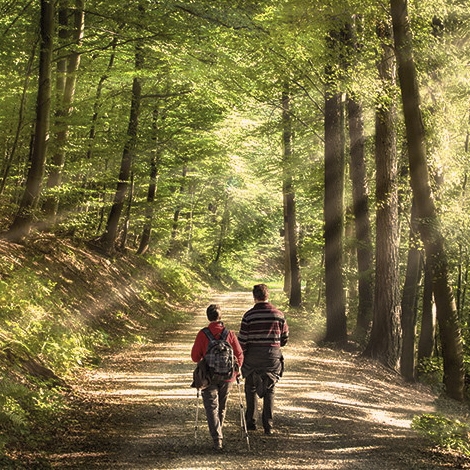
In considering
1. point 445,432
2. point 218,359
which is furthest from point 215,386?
point 445,432

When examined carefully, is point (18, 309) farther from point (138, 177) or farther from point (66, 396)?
point (138, 177)

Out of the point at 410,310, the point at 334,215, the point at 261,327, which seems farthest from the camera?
the point at 410,310

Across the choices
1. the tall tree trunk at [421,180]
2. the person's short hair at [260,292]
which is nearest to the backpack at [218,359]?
the person's short hair at [260,292]

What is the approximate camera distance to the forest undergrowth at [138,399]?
7.00 m

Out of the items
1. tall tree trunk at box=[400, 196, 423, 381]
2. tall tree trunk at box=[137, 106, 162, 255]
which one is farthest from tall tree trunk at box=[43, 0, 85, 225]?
tall tree trunk at box=[400, 196, 423, 381]

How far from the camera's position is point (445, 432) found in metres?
8.71

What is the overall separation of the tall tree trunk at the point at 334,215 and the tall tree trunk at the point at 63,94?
6891 mm

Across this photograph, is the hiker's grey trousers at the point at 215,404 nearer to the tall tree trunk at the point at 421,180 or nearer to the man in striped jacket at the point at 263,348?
the man in striped jacket at the point at 263,348

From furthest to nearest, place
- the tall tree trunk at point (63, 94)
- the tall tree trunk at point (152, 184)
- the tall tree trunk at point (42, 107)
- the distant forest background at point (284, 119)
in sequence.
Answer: the tall tree trunk at point (152, 184), the tall tree trunk at point (63, 94), the tall tree trunk at point (42, 107), the distant forest background at point (284, 119)

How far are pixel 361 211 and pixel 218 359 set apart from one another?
1176 cm

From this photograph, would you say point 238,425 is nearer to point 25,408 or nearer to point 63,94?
point 25,408

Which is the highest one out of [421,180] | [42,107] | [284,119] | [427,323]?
[284,119]

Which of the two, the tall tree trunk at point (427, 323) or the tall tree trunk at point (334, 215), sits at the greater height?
the tall tree trunk at point (334, 215)

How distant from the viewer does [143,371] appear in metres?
11.9
